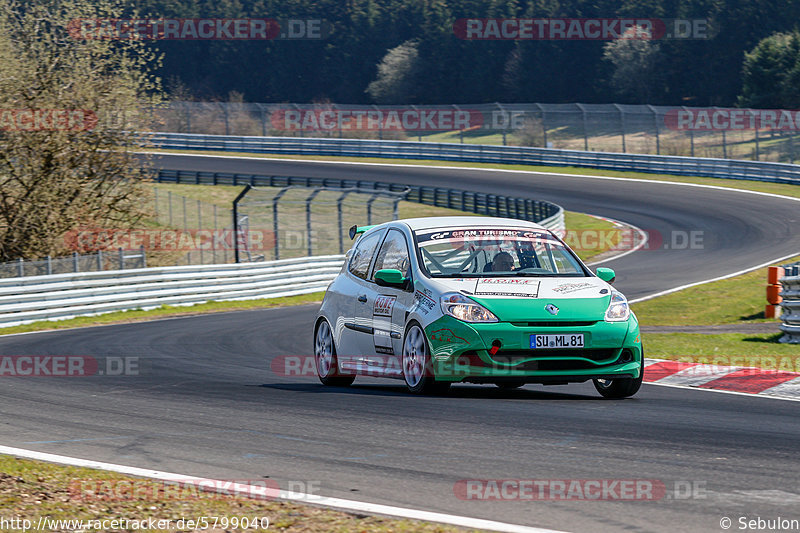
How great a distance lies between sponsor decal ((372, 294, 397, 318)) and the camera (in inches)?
372

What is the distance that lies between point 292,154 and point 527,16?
36.3m

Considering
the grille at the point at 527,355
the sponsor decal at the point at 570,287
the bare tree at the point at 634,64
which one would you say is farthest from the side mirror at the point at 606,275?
the bare tree at the point at 634,64

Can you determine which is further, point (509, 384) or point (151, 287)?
point (151, 287)

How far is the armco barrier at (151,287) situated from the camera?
868 inches

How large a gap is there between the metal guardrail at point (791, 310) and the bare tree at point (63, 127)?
18.0m

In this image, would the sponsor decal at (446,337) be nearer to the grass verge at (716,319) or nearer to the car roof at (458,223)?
the car roof at (458,223)

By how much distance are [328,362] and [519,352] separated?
2873 mm

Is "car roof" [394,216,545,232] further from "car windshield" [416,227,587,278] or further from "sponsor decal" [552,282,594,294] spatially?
"sponsor decal" [552,282,594,294]

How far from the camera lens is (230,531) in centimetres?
482

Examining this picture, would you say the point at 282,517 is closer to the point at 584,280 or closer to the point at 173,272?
the point at 584,280

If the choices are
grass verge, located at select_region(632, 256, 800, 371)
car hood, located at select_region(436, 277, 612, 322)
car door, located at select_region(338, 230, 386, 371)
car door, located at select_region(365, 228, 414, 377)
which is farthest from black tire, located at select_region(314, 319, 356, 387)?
grass verge, located at select_region(632, 256, 800, 371)

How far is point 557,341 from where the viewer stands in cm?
842

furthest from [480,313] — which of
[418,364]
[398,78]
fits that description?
[398,78]

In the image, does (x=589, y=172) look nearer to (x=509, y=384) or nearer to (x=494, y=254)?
(x=494, y=254)
